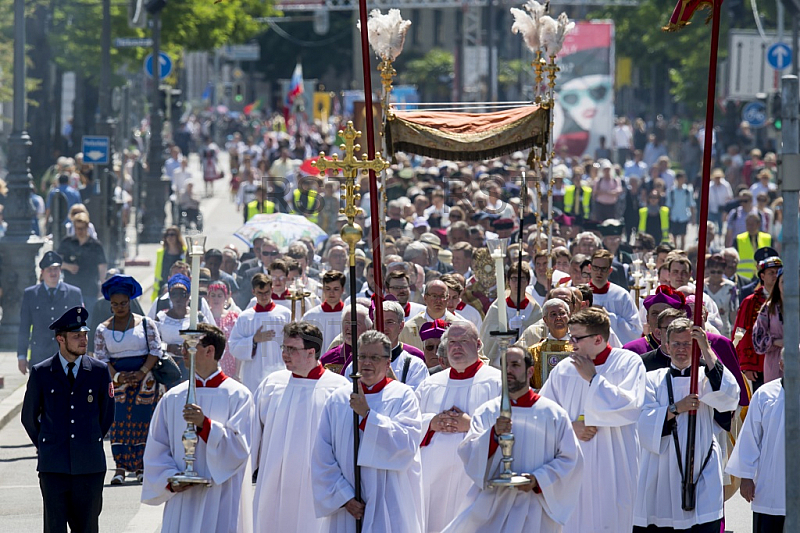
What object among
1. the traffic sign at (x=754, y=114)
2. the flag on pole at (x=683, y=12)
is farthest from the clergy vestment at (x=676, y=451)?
the traffic sign at (x=754, y=114)

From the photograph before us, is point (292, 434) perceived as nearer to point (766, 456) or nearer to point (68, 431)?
point (68, 431)

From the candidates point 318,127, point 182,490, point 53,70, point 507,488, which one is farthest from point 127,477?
point 318,127

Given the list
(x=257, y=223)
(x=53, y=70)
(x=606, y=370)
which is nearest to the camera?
(x=606, y=370)

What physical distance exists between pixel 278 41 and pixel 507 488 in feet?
270

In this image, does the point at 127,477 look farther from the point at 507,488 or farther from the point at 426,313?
the point at 507,488

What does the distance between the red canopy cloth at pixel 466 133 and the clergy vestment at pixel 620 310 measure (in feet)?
4.49

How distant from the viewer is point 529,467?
7699mm

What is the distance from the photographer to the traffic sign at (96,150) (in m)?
23.6

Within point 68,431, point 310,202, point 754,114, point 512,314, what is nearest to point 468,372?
point 68,431

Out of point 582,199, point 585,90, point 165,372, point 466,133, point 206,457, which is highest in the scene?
point 466,133

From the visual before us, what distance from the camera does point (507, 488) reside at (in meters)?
7.70

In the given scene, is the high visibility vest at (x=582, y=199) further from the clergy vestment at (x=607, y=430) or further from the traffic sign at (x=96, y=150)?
the clergy vestment at (x=607, y=430)

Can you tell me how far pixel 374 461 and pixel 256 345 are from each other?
474 cm

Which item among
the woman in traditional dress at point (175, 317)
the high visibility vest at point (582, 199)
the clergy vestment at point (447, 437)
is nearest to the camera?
the clergy vestment at point (447, 437)
